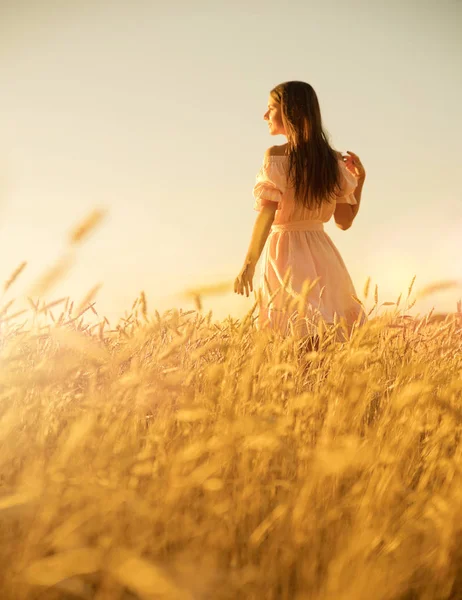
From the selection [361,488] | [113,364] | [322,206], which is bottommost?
[361,488]

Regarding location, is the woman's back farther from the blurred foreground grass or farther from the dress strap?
the blurred foreground grass

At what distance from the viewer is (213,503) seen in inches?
40.5

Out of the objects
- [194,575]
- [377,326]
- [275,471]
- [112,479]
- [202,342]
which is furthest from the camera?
[202,342]

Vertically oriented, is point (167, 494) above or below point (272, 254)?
below

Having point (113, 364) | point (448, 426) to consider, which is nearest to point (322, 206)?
point (448, 426)

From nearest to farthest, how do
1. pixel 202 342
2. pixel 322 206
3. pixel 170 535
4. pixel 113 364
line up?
pixel 170 535
pixel 113 364
pixel 202 342
pixel 322 206

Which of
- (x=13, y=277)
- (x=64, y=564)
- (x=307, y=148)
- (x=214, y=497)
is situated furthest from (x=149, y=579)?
(x=307, y=148)

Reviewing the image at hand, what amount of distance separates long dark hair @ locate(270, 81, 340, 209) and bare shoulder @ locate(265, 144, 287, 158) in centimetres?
4

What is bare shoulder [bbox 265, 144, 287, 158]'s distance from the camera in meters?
2.99

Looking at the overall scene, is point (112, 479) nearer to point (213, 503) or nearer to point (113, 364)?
point (213, 503)

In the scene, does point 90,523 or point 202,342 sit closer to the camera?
point 90,523

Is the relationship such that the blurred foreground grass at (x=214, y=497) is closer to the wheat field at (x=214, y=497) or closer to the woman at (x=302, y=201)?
the wheat field at (x=214, y=497)

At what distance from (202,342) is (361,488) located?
0.95 metres

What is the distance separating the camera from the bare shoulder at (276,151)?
118 inches
